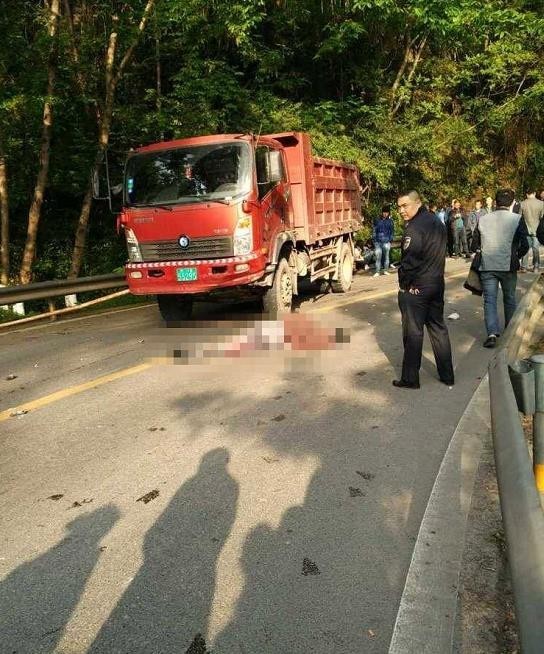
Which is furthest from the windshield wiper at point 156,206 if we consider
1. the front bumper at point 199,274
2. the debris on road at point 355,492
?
the debris on road at point 355,492

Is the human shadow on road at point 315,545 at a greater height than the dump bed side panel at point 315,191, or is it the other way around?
the dump bed side panel at point 315,191

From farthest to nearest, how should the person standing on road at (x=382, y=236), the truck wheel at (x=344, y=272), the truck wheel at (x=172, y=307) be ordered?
the person standing on road at (x=382, y=236), the truck wheel at (x=344, y=272), the truck wheel at (x=172, y=307)

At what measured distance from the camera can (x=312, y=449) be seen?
4.21 m

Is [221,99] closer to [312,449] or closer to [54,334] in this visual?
[54,334]

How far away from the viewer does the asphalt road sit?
2502 millimetres

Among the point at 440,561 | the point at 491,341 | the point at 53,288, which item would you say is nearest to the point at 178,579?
the point at 440,561

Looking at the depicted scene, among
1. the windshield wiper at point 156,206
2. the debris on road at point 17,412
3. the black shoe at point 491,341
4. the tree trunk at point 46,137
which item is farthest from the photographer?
the tree trunk at point 46,137

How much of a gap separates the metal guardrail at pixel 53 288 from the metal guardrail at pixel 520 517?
28.7 feet

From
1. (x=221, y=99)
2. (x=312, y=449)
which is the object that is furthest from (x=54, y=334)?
(x=221, y=99)

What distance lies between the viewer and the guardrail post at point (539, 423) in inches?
76.2

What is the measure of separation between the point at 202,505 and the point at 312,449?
1.04 metres

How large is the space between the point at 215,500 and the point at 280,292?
5.50 meters

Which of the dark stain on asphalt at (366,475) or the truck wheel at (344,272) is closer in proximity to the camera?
the dark stain on asphalt at (366,475)

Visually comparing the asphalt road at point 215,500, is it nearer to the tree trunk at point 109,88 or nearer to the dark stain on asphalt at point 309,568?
the dark stain on asphalt at point 309,568
